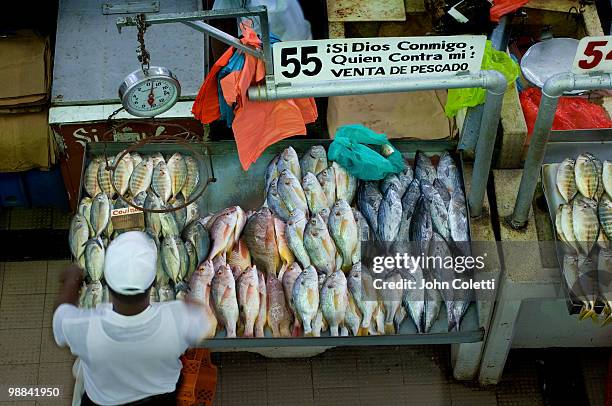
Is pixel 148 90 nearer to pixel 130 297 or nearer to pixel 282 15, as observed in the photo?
pixel 130 297

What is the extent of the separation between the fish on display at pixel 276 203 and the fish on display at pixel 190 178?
523 mm

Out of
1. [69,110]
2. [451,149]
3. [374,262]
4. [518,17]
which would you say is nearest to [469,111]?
[451,149]

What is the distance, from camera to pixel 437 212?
5.23 metres

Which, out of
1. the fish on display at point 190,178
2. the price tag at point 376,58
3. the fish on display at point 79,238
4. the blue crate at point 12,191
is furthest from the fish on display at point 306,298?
the blue crate at point 12,191

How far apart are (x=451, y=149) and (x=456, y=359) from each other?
4.92 feet

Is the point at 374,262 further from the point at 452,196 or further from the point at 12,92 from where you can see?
the point at 12,92

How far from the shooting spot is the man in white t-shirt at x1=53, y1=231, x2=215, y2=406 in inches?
159

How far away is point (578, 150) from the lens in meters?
5.45

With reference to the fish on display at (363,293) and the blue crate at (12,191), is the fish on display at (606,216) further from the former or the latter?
the blue crate at (12,191)

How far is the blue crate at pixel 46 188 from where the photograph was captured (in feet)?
21.2

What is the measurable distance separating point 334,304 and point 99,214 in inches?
64.8

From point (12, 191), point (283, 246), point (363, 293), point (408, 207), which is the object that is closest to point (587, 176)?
point (408, 207)

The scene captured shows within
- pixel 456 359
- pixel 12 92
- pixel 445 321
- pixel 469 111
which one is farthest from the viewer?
pixel 12 92

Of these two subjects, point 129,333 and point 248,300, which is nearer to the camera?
point 129,333
